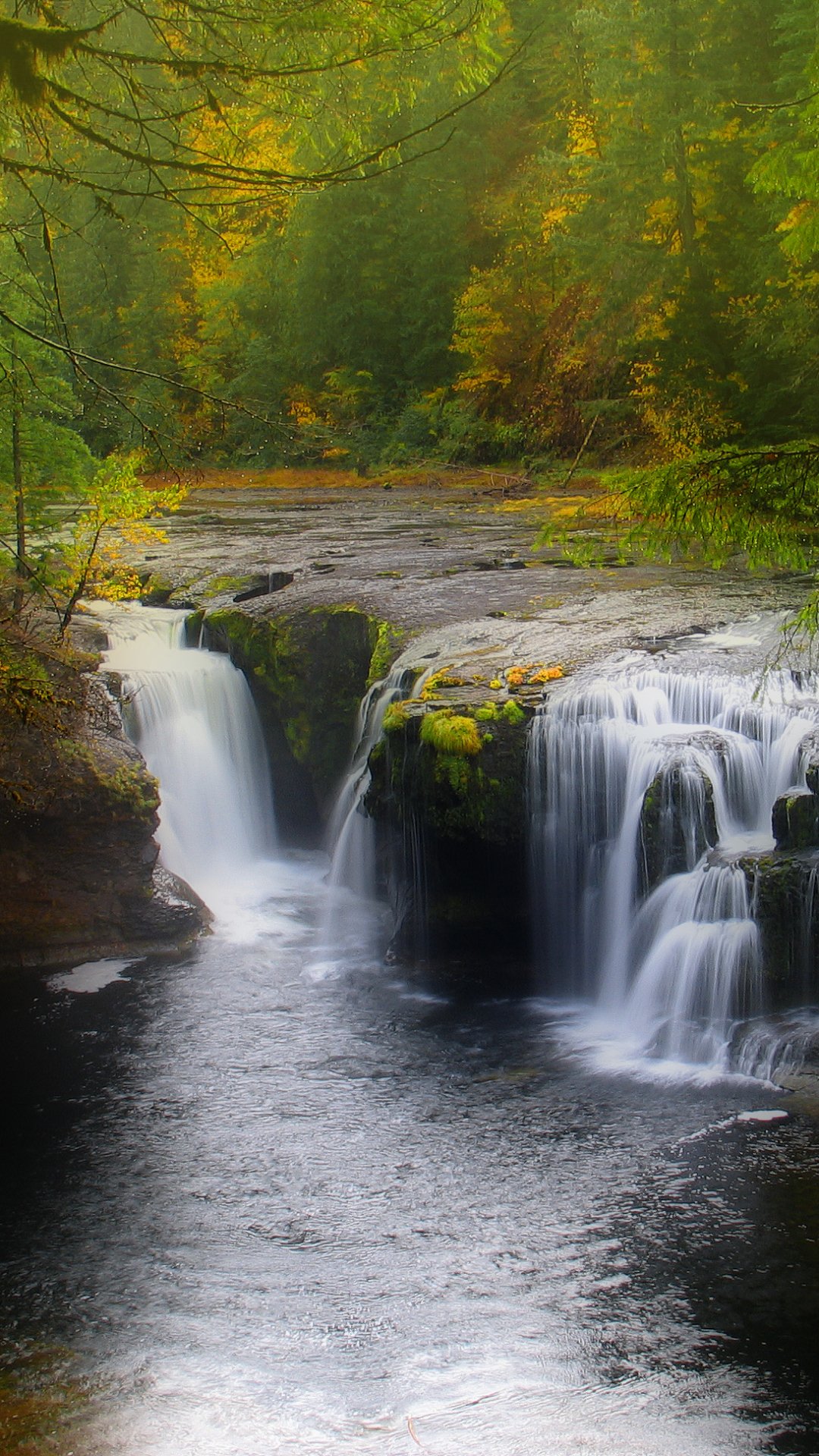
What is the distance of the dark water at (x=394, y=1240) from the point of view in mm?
5363

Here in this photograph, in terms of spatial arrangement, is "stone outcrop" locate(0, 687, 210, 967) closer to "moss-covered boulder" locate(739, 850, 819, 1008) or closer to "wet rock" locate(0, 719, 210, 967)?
"wet rock" locate(0, 719, 210, 967)

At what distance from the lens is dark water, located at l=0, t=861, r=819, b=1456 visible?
17.6ft

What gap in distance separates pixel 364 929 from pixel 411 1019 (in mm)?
2363

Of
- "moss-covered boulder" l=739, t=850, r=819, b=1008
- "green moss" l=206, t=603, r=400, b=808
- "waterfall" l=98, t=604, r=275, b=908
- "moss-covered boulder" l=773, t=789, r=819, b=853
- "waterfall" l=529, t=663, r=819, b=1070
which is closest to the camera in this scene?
"moss-covered boulder" l=739, t=850, r=819, b=1008

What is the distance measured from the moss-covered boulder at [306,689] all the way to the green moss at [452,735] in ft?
11.6

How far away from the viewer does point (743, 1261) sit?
6.34 meters

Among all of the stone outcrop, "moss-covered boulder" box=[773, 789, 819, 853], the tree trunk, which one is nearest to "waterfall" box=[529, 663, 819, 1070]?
"moss-covered boulder" box=[773, 789, 819, 853]

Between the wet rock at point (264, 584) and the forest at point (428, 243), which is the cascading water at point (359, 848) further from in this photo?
the wet rock at point (264, 584)

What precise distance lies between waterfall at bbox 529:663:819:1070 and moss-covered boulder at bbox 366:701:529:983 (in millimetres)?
219

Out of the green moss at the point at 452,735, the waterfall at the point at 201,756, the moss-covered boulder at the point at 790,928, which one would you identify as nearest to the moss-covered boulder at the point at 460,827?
the green moss at the point at 452,735

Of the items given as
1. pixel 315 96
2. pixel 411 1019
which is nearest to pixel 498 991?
pixel 411 1019

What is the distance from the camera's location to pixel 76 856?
11422mm

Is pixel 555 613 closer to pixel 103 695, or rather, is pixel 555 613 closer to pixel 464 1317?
pixel 103 695

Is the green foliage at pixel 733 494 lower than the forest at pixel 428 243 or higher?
lower
